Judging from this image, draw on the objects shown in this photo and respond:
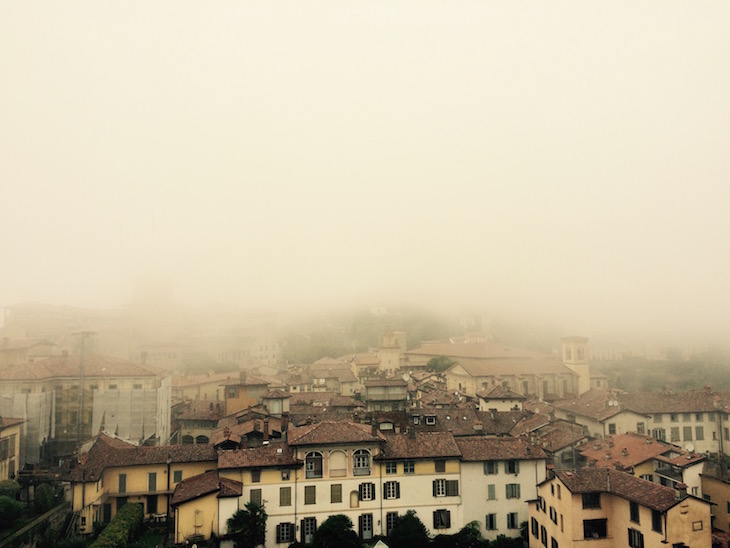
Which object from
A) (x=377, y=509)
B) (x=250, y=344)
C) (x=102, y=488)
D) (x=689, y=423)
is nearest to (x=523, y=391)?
(x=689, y=423)

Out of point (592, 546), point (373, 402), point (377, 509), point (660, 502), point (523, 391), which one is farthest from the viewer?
point (523, 391)

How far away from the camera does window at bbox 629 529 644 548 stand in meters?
23.2

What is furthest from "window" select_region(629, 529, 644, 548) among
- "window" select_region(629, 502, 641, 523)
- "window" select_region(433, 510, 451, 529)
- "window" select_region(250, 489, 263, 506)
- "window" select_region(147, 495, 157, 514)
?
"window" select_region(147, 495, 157, 514)

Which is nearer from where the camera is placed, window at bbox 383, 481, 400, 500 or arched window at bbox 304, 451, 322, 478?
arched window at bbox 304, 451, 322, 478

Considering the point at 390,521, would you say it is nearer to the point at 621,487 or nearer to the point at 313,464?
the point at 313,464

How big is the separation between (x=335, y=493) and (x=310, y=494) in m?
1.37

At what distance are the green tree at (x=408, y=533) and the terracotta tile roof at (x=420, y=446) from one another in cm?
310

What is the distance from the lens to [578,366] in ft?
289

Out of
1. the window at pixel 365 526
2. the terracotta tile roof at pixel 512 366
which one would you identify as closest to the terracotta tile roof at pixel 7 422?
the window at pixel 365 526

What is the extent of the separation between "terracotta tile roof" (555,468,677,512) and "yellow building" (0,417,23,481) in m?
35.0

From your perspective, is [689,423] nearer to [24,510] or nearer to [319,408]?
[319,408]

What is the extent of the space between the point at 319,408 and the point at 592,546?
27837mm

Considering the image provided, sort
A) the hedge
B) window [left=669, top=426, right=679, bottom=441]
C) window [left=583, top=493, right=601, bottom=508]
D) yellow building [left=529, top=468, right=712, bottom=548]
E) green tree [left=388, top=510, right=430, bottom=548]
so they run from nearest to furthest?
yellow building [left=529, top=468, right=712, bottom=548], window [left=583, top=493, right=601, bottom=508], the hedge, green tree [left=388, top=510, right=430, bottom=548], window [left=669, top=426, right=679, bottom=441]

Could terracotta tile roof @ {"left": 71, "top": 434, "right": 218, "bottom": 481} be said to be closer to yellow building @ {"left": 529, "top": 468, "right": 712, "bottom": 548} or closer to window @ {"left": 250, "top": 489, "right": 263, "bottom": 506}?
window @ {"left": 250, "top": 489, "right": 263, "bottom": 506}
